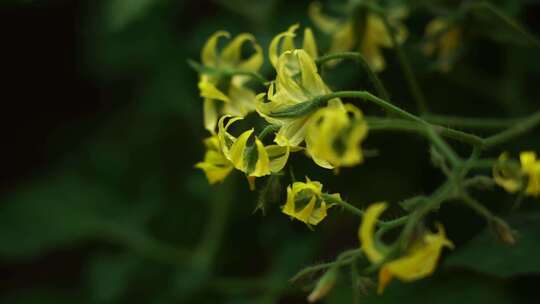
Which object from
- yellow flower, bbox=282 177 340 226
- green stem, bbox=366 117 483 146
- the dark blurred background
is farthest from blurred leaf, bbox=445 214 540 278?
yellow flower, bbox=282 177 340 226

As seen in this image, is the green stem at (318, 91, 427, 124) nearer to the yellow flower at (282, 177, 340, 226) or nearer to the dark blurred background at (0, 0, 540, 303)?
the yellow flower at (282, 177, 340, 226)

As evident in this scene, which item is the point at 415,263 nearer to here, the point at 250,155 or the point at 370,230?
the point at 370,230

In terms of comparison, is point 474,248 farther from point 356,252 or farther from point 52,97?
point 52,97

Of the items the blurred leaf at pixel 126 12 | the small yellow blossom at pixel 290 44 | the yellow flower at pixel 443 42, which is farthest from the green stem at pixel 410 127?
the blurred leaf at pixel 126 12

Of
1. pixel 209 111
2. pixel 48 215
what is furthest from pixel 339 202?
pixel 48 215

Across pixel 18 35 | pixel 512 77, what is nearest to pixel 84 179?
pixel 18 35
